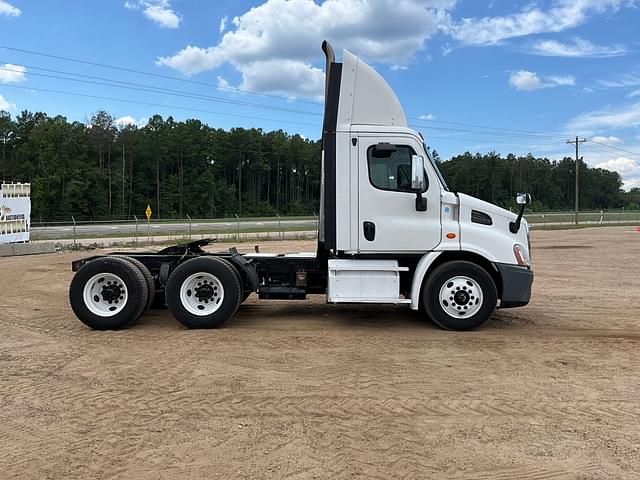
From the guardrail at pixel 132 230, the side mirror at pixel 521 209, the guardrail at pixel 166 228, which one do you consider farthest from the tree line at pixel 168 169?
the side mirror at pixel 521 209

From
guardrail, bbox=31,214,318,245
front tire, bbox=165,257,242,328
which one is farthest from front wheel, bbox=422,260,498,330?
guardrail, bbox=31,214,318,245

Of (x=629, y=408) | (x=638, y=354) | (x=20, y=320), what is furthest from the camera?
(x=20, y=320)

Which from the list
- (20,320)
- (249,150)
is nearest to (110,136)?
(249,150)

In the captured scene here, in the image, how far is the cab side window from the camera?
754 cm

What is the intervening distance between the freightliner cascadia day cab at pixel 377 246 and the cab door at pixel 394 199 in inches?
0.6

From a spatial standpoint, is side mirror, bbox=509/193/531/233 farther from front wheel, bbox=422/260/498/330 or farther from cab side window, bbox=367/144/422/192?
cab side window, bbox=367/144/422/192

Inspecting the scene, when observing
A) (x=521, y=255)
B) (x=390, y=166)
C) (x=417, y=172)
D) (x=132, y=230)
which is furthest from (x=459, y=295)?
(x=132, y=230)

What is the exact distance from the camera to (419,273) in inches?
299

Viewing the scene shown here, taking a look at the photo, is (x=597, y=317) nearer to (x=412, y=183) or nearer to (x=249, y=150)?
(x=412, y=183)

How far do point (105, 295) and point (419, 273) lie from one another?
4.63m

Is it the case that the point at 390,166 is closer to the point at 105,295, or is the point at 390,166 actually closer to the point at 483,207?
the point at 483,207

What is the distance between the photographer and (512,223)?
308 inches

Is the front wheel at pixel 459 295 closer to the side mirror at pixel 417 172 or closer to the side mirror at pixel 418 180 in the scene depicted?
the side mirror at pixel 418 180

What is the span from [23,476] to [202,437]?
4.06ft
